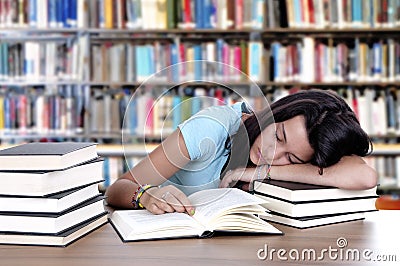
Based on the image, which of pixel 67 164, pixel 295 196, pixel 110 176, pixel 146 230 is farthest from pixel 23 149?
pixel 110 176

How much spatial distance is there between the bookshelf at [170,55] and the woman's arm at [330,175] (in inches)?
93.4

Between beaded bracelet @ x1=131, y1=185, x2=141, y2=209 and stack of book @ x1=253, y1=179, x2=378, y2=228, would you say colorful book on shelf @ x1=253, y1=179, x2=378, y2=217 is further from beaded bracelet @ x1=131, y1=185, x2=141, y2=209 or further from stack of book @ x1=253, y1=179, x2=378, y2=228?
beaded bracelet @ x1=131, y1=185, x2=141, y2=209

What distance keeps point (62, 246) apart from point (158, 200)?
0.21m

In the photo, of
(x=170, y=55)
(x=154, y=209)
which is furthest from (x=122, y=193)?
(x=170, y=55)

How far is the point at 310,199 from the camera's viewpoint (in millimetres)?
1073

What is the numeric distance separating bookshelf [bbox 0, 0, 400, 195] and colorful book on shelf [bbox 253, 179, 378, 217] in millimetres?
2446

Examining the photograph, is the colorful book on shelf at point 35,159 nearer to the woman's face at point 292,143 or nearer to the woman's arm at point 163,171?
the woman's arm at point 163,171

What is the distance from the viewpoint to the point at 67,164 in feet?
3.09

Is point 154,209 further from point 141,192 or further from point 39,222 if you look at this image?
point 39,222

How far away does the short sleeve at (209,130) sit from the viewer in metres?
1.04

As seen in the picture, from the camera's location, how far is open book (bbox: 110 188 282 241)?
95 centimetres

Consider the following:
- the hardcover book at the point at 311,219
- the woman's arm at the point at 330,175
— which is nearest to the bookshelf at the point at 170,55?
the woman's arm at the point at 330,175

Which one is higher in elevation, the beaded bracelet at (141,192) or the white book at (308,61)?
the white book at (308,61)

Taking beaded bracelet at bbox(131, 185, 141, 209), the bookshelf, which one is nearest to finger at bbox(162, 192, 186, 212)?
→ beaded bracelet at bbox(131, 185, 141, 209)
